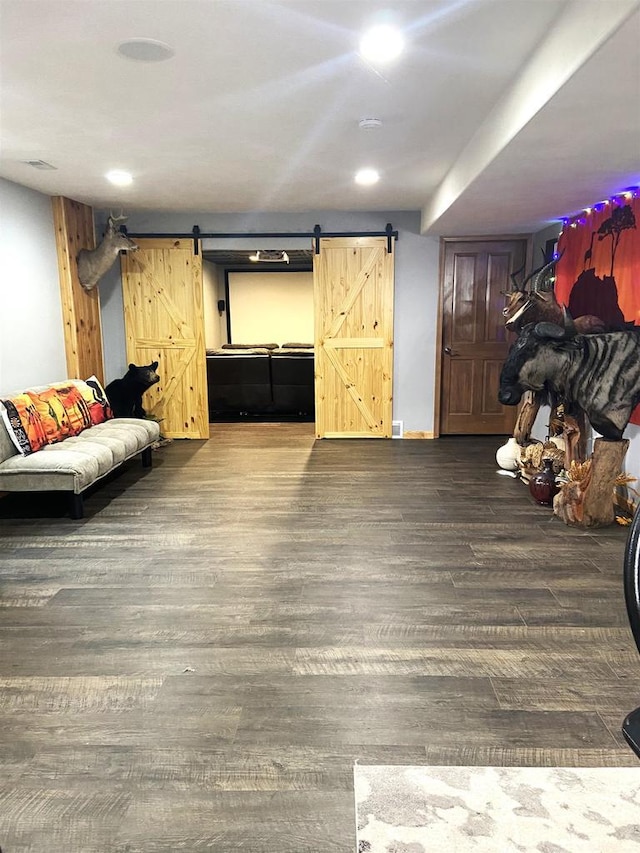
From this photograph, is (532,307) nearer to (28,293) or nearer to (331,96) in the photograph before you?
(331,96)

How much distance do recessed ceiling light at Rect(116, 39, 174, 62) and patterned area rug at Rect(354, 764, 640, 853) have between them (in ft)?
9.35

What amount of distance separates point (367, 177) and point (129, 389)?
10.8 ft

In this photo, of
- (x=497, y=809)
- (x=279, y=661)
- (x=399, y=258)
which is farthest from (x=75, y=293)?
(x=497, y=809)

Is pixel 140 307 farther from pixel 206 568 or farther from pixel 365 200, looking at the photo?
pixel 206 568

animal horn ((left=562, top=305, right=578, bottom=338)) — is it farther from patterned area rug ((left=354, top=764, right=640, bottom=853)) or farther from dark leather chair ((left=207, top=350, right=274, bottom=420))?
dark leather chair ((left=207, top=350, right=274, bottom=420))

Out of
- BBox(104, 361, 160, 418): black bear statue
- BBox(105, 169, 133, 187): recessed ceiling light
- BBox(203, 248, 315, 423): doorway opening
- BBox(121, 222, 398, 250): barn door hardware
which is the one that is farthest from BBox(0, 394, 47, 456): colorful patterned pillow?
BBox(203, 248, 315, 423): doorway opening

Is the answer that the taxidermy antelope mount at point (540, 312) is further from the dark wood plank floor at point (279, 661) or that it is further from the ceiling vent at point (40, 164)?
the ceiling vent at point (40, 164)

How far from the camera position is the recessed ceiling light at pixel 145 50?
2430 millimetres

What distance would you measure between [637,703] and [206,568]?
7.37 ft

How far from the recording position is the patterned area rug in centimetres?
166

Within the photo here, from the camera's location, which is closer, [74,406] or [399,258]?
[74,406]

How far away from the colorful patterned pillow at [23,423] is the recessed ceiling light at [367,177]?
126 inches

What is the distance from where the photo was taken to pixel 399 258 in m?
6.75

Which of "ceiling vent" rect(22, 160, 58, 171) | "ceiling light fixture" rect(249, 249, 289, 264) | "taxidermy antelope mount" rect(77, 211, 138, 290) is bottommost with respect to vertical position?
"taxidermy antelope mount" rect(77, 211, 138, 290)
